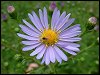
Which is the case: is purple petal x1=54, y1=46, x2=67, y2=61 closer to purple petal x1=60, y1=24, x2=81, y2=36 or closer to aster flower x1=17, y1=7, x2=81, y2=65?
aster flower x1=17, y1=7, x2=81, y2=65

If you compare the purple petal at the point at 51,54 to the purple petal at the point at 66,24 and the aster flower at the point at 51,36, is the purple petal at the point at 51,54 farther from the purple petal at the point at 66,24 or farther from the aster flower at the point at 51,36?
the purple petal at the point at 66,24

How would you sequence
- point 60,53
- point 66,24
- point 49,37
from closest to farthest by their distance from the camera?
point 60,53 → point 66,24 → point 49,37

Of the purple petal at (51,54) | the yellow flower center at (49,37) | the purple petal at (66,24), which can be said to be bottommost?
the purple petal at (51,54)

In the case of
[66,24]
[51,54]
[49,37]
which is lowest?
[51,54]

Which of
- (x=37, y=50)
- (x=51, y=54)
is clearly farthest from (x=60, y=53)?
(x=37, y=50)

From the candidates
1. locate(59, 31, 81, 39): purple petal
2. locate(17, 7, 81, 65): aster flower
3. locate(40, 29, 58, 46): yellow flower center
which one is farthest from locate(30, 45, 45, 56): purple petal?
locate(59, 31, 81, 39): purple petal

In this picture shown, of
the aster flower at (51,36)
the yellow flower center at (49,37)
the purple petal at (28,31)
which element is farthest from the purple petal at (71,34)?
the purple petal at (28,31)

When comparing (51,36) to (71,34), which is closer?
(71,34)

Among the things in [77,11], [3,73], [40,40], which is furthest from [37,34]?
[77,11]

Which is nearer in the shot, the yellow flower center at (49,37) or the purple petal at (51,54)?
the purple petal at (51,54)

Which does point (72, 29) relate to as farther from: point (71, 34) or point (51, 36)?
point (51, 36)
